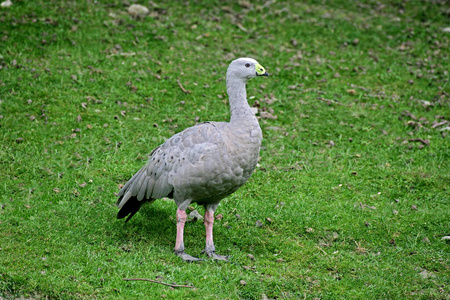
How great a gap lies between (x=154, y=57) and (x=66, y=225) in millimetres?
5972

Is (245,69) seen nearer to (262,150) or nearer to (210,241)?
(210,241)

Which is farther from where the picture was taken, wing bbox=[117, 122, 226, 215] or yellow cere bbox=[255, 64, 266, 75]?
yellow cere bbox=[255, 64, 266, 75]

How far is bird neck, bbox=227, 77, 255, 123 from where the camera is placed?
685cm

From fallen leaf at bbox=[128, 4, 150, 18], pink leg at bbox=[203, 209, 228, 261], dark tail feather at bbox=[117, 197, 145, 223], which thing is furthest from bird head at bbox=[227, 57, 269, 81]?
fallen leaf at bbox=[128, 4, 150, 18]

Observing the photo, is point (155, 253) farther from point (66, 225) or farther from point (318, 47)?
point (318, 47)

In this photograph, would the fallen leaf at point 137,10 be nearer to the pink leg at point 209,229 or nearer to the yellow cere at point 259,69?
the yellow cere at point 259,69

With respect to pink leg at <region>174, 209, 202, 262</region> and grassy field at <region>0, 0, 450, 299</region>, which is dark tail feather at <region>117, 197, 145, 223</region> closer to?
grassy field at <region>0, 0, 450, 299</region>

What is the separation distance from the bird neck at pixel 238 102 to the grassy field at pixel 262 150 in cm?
190

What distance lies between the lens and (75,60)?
11633 mm

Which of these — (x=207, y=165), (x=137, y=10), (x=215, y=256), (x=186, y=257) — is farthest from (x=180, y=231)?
(x=137, y=10)

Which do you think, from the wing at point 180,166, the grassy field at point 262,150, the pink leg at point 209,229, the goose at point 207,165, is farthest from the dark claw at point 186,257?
the wing at point 180,166

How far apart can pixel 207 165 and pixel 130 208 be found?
5.08 feet

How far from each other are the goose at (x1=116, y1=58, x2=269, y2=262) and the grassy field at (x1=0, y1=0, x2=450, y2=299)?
571 millimetres

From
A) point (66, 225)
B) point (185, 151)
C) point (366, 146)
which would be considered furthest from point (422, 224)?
point (66, 225)
